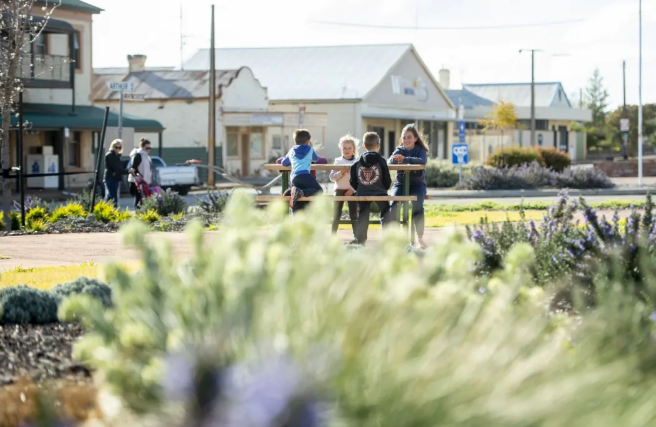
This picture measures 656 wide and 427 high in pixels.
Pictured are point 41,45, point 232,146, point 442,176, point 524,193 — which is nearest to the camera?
point 524,193

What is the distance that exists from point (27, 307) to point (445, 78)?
76.4 metres

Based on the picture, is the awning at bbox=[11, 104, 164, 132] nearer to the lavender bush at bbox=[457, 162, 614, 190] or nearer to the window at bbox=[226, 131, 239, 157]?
the window at bbox=[226, 131, 239, 157]

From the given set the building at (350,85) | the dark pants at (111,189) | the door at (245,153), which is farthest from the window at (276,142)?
the dark pants at (111,189)

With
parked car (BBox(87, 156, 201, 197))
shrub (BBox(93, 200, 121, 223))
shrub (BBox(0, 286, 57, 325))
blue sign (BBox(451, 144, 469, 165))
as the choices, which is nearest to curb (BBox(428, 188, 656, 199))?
blue sign (BBox(451, 144, 469, 165))

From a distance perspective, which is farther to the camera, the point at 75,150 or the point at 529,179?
the point at 75,150

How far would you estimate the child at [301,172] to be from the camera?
12.5 meters

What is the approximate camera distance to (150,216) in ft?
57.8

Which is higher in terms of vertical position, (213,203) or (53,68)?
(53,68)

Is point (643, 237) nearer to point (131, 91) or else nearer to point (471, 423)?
point (471, 423)

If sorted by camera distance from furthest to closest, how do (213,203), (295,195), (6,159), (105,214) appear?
(213,203)
(105,214)
(6,159)
(295,195)

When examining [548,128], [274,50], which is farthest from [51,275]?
[548,128]

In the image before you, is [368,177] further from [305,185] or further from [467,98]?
[467,98]

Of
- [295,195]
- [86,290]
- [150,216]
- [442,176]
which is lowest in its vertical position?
[86,290]

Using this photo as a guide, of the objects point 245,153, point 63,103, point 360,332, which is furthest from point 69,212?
point 245,153
